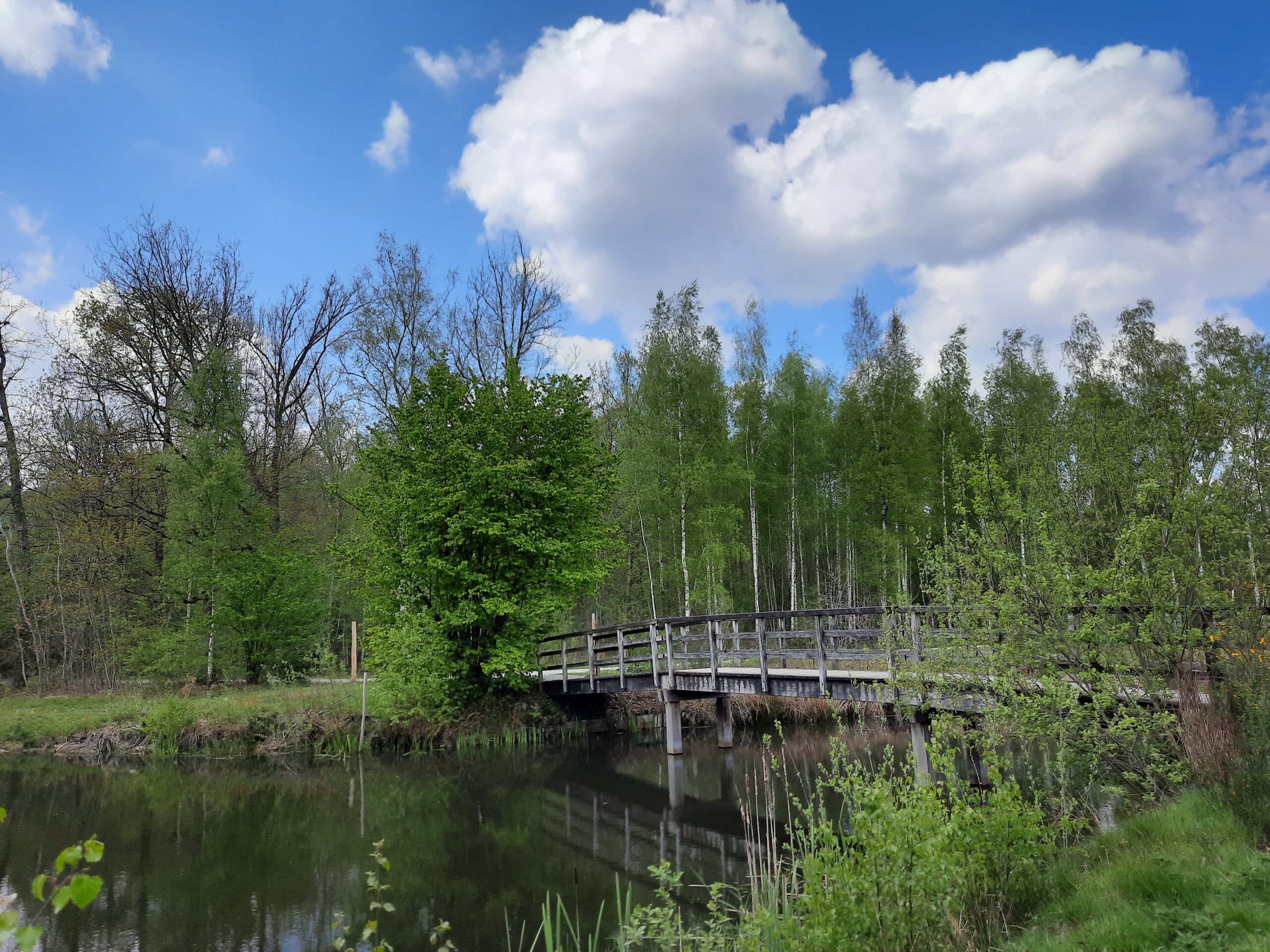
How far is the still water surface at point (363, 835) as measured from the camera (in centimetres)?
815

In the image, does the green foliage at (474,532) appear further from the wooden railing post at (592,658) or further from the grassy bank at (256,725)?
the wooden railing post at (592,658)

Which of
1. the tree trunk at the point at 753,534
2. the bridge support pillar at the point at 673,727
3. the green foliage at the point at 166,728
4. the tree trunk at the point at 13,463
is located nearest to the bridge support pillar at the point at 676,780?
the bridge support pillar at the point at 673,727

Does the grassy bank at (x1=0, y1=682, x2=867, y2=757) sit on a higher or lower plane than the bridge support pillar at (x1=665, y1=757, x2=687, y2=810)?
higher

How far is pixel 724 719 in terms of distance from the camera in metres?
18.3

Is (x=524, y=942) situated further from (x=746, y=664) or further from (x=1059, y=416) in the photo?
(x=746, y=664)

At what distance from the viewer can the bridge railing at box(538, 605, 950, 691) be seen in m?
10.2

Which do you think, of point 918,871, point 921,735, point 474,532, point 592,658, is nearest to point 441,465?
point 474,532

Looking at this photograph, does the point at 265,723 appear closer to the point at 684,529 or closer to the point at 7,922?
the point at 684,529

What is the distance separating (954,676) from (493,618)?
12.3 metres

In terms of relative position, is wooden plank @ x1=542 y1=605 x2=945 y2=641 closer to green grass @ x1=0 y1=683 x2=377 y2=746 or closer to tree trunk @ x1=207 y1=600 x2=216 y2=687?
green grass @ x1=0 y1=683 x2=377 y2=746

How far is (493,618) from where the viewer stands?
1844cm

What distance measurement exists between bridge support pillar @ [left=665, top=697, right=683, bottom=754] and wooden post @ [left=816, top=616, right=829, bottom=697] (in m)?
5.11

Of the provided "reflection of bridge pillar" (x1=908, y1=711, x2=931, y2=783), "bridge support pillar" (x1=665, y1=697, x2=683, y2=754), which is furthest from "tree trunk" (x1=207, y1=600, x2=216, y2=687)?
"reflection of bridge pillar" (x1=908, y1=711, x2=931, y2=783)

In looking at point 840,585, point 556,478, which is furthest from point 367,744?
point 840,585
